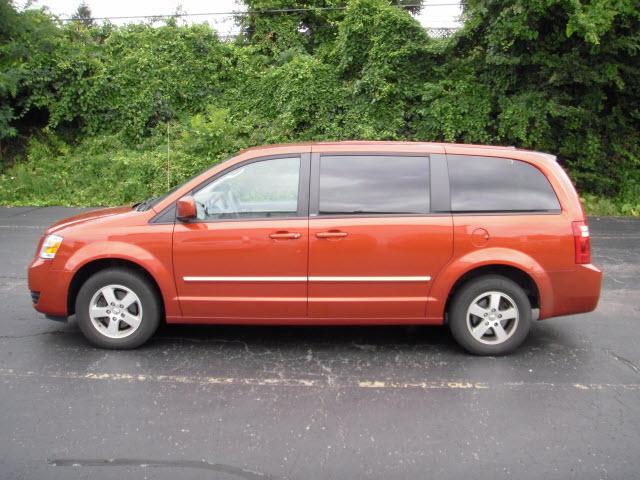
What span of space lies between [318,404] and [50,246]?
2.61m

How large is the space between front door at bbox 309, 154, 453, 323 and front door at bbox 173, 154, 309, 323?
128 millimetres

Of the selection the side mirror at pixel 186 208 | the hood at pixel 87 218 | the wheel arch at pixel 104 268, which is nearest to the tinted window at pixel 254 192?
the side mirror at pixel 186 208

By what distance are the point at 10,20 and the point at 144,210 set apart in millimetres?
14097

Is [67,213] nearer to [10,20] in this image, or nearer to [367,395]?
[10,20]

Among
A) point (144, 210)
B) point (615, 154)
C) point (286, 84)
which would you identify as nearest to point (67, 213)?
point (286, 84)

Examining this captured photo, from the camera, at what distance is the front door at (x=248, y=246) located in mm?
4543

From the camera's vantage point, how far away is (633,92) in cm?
1339

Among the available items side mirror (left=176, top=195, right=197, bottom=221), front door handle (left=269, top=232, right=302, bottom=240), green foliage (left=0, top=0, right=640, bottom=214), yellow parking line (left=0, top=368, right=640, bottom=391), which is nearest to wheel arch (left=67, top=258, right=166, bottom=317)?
side mirror (left=176, top=195, right=197, bottom=221)

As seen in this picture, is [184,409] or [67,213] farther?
[67,213]

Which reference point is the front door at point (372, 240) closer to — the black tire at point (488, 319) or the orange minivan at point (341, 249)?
the orange minivan at point (341, 249)

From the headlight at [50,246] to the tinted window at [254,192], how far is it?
3.88 feet

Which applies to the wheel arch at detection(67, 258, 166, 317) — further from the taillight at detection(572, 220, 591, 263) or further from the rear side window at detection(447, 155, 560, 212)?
the taillight at detection(572, 220, 591, 263)

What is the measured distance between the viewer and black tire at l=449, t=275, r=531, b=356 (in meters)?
4.60

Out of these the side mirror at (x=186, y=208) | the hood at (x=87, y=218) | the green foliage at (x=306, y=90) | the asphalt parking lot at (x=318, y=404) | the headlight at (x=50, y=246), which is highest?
the green foliage at (x=306, y=90)
